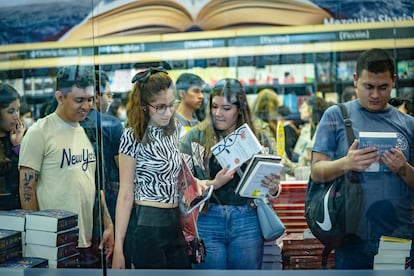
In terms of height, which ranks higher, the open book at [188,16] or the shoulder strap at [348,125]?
the open book at [188,16]

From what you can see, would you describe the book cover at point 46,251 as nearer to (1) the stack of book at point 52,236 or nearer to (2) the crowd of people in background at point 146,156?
(1) the stack of book at point 52,236

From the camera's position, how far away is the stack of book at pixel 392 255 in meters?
3.37

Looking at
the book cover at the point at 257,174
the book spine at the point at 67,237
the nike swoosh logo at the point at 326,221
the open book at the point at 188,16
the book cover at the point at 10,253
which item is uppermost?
Result: the open book at the point at 188,16

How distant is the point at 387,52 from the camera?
11.1ft

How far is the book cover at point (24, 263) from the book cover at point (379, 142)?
1.86 meters

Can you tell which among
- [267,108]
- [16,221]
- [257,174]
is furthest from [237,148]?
[16,221]

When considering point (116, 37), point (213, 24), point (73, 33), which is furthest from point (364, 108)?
point (73, 33)

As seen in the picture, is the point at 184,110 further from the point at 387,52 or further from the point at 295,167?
the point at 387,52

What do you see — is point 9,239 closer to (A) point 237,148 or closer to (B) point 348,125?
(A) point 237,148

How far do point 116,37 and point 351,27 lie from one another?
1.32 metres

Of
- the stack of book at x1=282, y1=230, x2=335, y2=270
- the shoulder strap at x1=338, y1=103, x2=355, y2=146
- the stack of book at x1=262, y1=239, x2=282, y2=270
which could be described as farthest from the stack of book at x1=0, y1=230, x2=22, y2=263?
the shoulder strap at x1=338, y1=103, x2=355, y2=146

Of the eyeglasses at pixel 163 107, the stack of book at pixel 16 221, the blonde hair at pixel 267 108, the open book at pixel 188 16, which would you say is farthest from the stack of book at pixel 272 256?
the stack of book at pixel 16 221

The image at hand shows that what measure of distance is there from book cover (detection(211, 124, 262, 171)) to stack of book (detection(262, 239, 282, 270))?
19.2 inches

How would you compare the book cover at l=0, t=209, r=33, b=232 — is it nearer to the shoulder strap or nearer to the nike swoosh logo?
the nike swoosh logo
